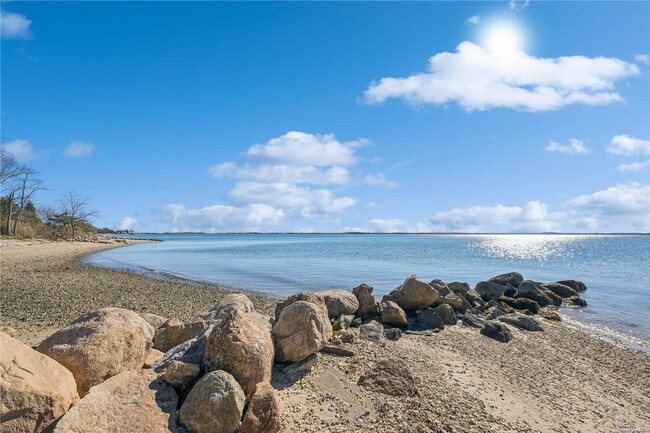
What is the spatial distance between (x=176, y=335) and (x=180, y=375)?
281 centimetres

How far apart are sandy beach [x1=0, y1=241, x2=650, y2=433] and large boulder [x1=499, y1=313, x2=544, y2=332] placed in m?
0.45

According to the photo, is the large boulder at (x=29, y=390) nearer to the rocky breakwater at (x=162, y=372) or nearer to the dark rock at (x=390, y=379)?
the rocky breakwater at (x=162, y=372)

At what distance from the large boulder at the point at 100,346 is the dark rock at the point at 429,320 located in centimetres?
889

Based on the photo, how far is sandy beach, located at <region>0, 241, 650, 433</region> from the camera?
6.59m

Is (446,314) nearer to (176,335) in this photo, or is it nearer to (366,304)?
(366,304)

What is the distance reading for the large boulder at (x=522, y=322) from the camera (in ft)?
49.2

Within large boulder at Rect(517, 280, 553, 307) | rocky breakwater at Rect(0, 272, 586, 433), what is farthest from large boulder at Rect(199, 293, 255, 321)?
large boulder at Rect(517, 280, 553, 307)

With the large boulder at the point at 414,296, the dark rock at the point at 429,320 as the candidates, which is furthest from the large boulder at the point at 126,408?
→ the large boulder at the point at 414,296

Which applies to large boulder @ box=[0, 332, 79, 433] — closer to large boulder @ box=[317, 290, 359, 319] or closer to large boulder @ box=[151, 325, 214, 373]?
large boulder @ box=[151, 325, 214, 373]

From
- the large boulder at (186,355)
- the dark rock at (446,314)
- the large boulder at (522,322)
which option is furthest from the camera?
the large boulder at (522,322)

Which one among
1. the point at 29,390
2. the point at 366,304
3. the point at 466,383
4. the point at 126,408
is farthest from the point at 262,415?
the point at 366,304

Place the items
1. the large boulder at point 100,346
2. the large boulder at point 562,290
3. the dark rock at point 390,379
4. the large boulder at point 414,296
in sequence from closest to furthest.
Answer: the large boulder at point 100,346, the dark rock at point 390,379, the large boulder at point 414,296, the large boulder at point 562,290

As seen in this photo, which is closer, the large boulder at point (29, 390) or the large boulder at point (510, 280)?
the large boulder at point (29, 390)

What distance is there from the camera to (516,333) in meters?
14.1
